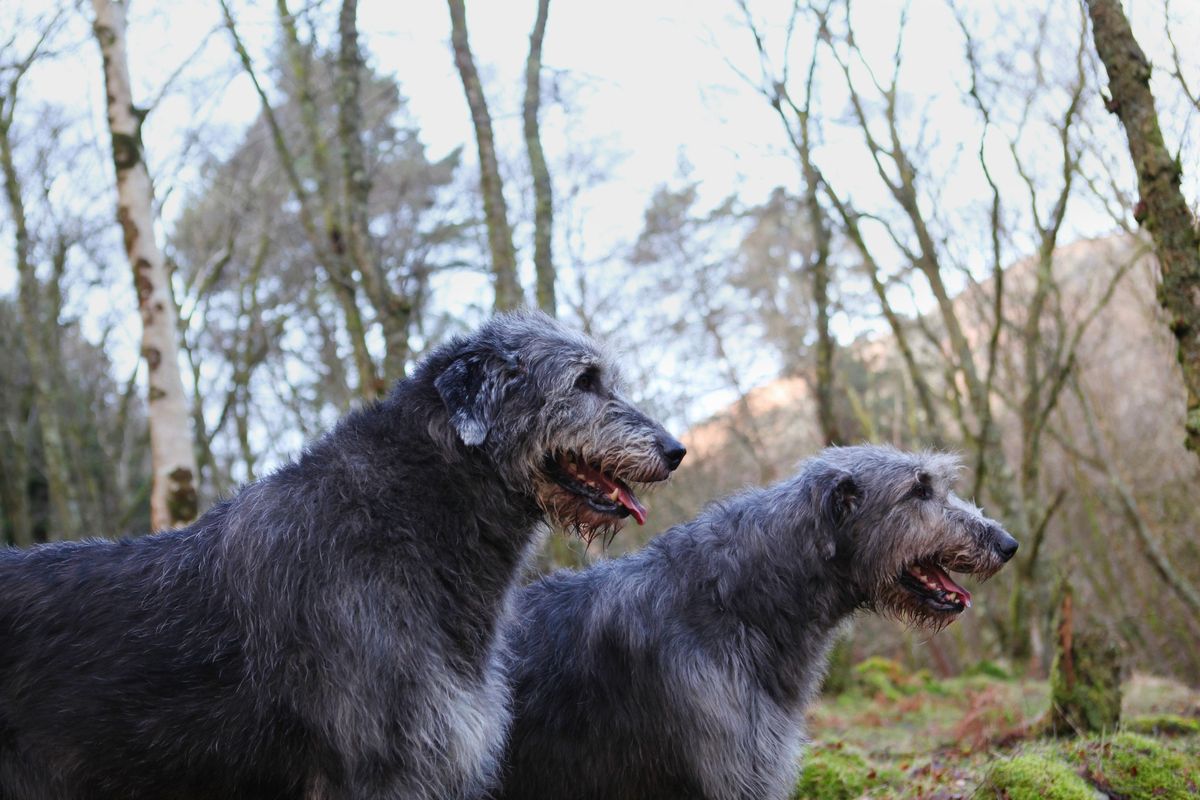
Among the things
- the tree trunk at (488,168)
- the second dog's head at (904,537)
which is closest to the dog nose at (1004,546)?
the second dog's head at (904,537)

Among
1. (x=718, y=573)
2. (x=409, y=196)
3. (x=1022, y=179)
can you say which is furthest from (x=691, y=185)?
(x=718, y=573)

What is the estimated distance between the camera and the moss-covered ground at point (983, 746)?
5840 mm

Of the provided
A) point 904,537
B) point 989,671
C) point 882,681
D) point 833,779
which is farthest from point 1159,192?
point 989,671

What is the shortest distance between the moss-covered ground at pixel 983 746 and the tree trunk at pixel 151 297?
7.25 metres

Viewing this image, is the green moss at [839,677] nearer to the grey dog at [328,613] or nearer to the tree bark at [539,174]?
the tree bark at [539,174]

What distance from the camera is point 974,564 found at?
217 inches

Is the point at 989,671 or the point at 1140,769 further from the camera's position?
the point at 989,671

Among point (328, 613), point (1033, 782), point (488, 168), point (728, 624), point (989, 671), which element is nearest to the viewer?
point (328, 613)

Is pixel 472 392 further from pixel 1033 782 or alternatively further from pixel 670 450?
pixel 1033 782

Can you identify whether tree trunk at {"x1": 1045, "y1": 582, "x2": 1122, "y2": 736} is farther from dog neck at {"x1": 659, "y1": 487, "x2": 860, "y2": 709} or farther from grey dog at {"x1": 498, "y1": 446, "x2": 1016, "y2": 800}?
dog neck at {"x1": 659, "y1": 487, "x2": 860, "y2": 709}

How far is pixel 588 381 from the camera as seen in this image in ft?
15.7

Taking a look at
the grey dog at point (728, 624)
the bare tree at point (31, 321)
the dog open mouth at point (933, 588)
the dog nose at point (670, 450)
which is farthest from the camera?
the bare tree at point (31, 321)

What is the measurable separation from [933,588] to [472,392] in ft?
9.14

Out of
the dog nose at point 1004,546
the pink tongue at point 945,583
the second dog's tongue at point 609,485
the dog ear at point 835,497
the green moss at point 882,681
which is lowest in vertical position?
the green moss at point 882,681
